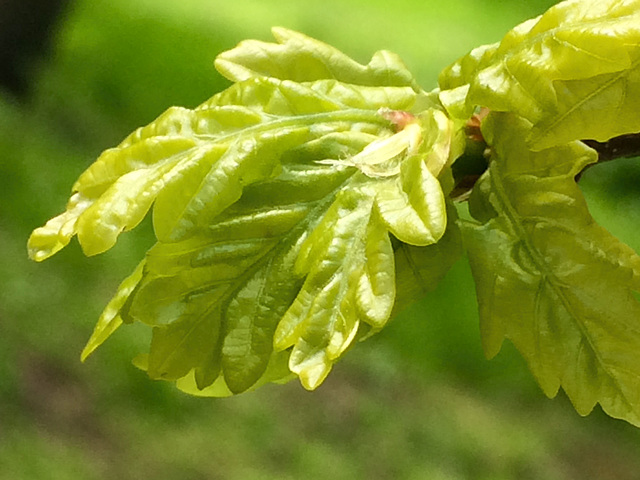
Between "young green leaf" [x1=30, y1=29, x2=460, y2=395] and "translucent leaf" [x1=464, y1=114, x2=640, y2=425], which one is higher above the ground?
"young green leaf" [x1=30, y1=29, x2=460, y2=395]

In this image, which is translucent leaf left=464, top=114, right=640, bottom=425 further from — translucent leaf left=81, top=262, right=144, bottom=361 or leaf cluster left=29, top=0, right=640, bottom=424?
translucent leaf left=81, top=262, right=144, bottom=361

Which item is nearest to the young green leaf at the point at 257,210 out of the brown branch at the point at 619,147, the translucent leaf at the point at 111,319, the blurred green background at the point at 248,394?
the translucent leaf at the point at 111,319

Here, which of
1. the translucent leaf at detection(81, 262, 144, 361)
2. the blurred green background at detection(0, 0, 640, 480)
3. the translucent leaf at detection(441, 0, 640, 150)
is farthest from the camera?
the blurred green background at detection(0, 0, 640, 480)

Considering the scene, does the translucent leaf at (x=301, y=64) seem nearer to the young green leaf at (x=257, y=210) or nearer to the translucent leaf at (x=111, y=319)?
the young green leaf at (x=257, y=210)

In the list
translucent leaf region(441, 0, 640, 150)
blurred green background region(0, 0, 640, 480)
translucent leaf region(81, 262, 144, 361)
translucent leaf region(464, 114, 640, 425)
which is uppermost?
translucent leaf region(441, 0, 640, 150)

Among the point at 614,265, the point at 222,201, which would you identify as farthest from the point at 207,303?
the point at 614,265

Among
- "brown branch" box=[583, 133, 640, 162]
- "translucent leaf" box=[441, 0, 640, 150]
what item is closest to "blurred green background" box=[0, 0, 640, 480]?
"brown branch" box=[583, 133, 640, 162]
